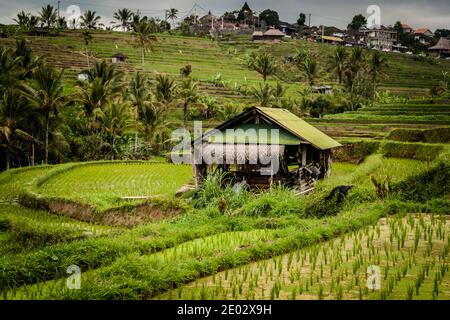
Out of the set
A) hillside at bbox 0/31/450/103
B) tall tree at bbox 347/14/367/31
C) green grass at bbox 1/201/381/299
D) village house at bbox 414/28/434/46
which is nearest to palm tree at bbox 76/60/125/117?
hillside at bbox 0/31/450/103

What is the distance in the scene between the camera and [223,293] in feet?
16.8

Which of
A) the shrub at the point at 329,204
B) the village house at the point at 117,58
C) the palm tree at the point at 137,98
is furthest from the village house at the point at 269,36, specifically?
the shrub at the point at 329,204

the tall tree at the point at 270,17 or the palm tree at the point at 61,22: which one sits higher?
the tall tree at the point at 270,17

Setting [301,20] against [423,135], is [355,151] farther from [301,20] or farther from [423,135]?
[301,20]

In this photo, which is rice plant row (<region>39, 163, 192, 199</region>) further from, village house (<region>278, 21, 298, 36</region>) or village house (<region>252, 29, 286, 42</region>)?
village house (<region>278, 21, 298, 36</region>)

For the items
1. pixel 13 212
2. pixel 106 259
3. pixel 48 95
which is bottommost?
pixel 13 212

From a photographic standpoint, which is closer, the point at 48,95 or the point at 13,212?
the point at 13,212

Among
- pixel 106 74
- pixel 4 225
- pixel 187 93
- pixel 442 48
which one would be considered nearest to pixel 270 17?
pixel 442 48

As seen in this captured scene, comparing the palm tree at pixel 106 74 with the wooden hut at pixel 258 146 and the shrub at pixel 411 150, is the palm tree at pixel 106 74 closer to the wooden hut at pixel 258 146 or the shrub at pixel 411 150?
the wooden hut at pixel 258 146

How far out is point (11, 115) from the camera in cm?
2317

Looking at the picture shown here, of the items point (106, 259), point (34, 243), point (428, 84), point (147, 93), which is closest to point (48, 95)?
point (147, 93)

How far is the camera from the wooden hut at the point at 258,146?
14.3 metres
